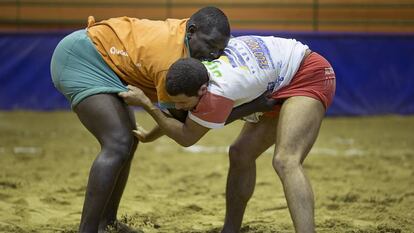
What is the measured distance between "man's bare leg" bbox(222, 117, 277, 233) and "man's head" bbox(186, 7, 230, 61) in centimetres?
68

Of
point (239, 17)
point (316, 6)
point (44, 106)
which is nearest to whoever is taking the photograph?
point (44, 106)

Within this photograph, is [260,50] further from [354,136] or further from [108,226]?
[354,136]

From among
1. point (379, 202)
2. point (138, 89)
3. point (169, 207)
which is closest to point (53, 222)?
point (169, 207)

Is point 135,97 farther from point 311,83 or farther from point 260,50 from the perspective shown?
point 311,83

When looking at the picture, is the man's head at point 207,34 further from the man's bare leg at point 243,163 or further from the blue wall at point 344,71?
the blue wall at point 344,71

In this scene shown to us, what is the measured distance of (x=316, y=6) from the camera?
→ 38.4 ft

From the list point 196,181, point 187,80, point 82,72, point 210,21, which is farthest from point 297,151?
point 196,181

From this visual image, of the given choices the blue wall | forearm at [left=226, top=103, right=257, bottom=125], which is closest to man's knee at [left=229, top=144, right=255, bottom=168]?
forearm at [left=226, top=103, right=257, bottom=125]

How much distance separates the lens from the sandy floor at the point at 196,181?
17.7 ft

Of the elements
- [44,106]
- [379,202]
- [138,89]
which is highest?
[138,89]

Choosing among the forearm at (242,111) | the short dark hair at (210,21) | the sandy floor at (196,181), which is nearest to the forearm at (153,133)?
the forearm at (242,111)

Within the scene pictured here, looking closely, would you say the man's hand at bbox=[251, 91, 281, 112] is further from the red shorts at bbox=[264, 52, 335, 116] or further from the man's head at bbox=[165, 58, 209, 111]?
the man's head at bbox=[165, 58, 209, 111]

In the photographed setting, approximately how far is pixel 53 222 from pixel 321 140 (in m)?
4.43

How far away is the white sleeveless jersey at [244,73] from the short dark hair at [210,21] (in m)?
0.14
